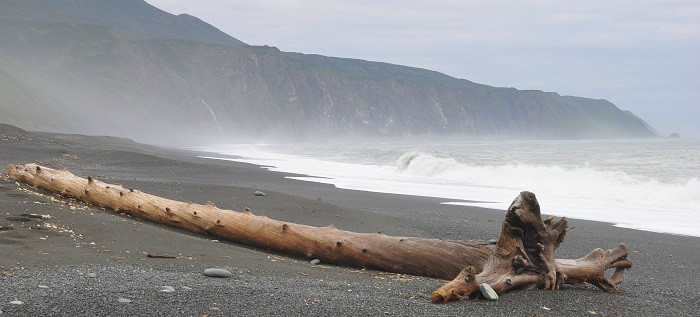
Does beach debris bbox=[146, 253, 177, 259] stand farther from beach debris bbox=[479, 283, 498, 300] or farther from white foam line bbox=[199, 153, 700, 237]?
white foam line bbox=[199, 153, 700, 237]

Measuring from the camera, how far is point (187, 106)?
102375 mm

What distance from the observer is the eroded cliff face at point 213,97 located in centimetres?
7038

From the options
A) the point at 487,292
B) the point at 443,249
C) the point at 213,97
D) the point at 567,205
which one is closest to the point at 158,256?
the point at 443,249

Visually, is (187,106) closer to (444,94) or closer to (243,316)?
(444,94)

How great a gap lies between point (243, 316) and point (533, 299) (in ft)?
8.03

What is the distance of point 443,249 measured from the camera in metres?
6.44

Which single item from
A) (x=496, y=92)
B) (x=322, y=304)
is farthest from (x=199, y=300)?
(x=496, y=92)

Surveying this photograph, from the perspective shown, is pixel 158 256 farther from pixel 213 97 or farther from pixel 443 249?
pixel 213 97

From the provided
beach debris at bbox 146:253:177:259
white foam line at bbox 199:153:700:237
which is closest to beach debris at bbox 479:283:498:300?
beach debris at bbox 146:253:177:259

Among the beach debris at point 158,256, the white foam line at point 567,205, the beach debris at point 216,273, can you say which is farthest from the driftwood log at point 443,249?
the white foam line at point 567,205

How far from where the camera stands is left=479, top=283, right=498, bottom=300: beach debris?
527 centimetres

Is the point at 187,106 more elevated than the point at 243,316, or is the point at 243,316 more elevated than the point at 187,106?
the point at 187,106

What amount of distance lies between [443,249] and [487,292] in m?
1.20

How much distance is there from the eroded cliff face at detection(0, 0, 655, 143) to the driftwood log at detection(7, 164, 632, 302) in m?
41.1
